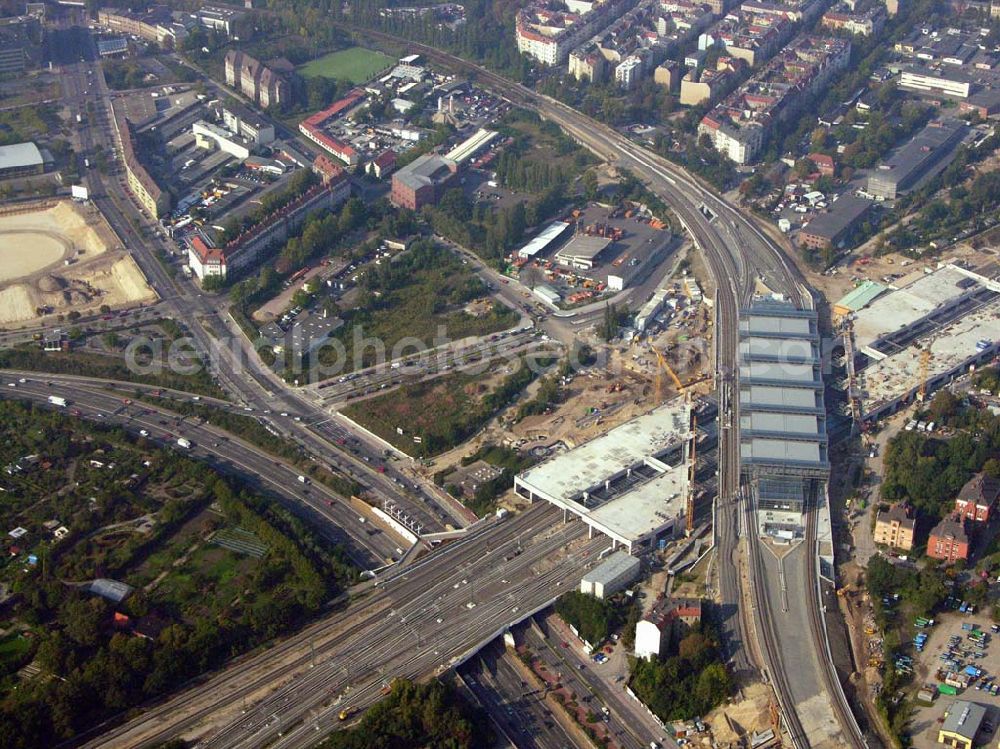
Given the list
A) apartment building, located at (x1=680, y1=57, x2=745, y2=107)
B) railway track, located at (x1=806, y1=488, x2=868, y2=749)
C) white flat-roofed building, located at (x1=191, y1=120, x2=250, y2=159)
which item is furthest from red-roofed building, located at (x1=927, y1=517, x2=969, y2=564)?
white flat-roofed building, located at (x1=191, y1=120, x2=250, y2=159)

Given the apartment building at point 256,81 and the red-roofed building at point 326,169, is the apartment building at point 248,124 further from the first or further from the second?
the red-roofed building at point 326,169

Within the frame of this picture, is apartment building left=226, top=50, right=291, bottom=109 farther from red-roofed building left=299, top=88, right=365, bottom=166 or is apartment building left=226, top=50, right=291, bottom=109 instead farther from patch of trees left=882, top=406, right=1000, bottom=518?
patch of trees left=882, top=406, right=1000, bottom=518

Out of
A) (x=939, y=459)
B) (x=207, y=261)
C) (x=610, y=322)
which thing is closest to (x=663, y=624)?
(x=939, y=459)

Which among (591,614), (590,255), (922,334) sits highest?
(591,614)

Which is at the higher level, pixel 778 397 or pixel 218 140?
pixel 778 397

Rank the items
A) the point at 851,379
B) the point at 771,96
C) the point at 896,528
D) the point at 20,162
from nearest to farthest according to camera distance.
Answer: the point at 896,528 → the point at 851,379 → the point at 20,162 → the point at 771,96

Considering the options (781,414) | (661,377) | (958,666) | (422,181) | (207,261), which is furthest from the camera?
(422,181)

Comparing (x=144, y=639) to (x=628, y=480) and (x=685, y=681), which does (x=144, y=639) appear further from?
(x=628, y=480)
